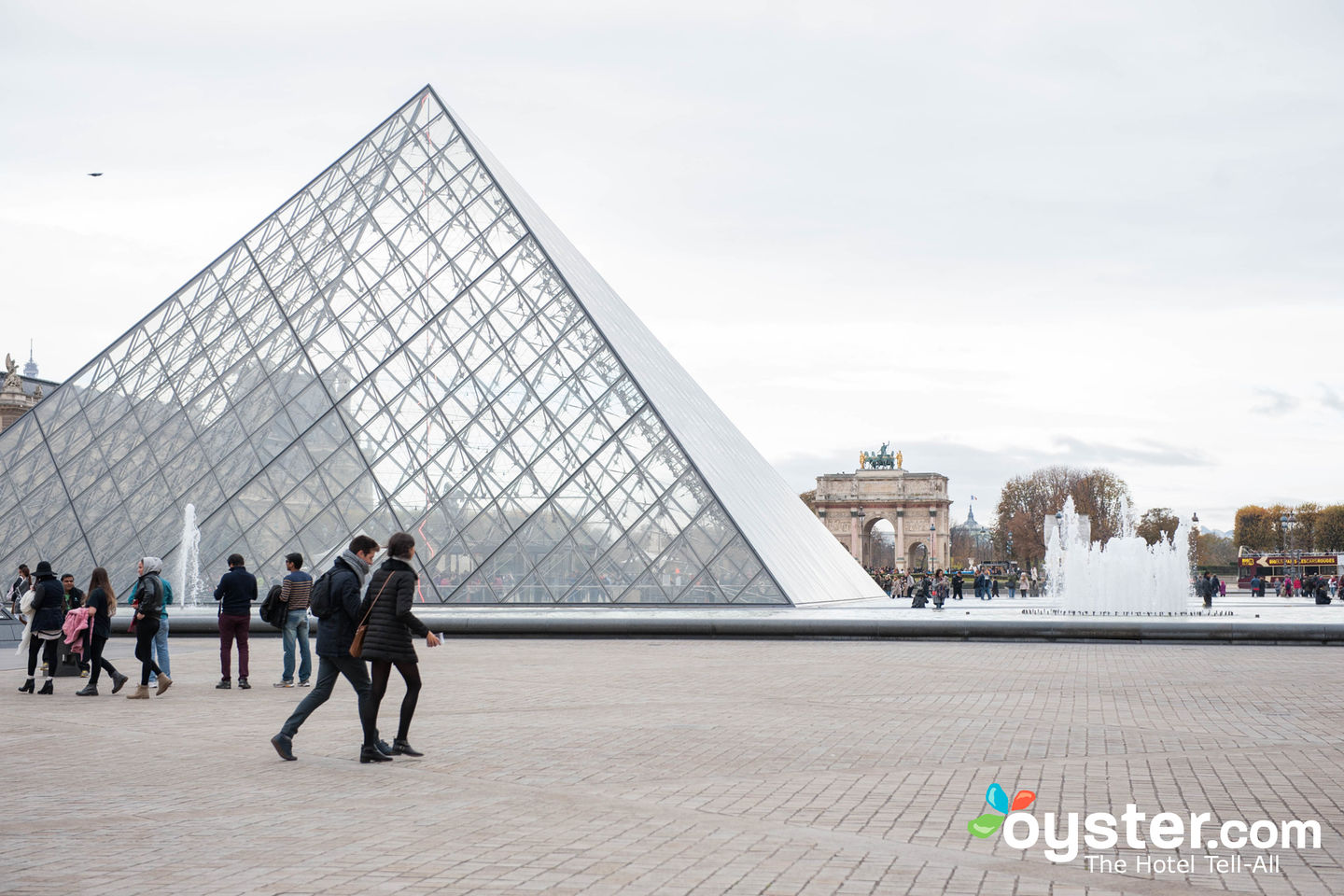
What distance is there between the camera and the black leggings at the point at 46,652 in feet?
34.4

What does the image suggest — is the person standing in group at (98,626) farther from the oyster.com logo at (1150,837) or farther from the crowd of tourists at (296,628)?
the oyster.com logo at (1150,837)

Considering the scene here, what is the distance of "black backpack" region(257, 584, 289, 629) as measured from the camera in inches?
411

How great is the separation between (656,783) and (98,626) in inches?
251

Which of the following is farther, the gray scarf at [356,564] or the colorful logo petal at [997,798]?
the gray scarf at [356,564]

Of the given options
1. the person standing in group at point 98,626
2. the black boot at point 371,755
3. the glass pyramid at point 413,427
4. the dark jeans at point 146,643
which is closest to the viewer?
the black boot at point 371,755

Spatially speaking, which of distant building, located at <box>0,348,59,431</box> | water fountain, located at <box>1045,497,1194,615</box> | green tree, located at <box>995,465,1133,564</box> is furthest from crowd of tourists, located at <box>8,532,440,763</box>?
green tree, located at <box>995,465,1133,564</box>

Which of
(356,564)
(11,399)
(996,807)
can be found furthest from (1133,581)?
(11,399)

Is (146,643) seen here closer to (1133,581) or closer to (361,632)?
(361,632)

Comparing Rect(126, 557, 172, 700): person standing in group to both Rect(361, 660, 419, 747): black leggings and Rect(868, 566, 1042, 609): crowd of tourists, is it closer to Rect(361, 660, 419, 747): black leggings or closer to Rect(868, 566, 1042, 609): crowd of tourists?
Rect(361, 660, 419, 747): black leggings

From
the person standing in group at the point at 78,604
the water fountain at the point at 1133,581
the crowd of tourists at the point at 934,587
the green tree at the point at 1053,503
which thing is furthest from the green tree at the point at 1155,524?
the person standing in group at the point at 78,604

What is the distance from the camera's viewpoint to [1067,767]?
20.9 feet

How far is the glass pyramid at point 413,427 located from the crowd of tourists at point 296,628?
813 centimetres

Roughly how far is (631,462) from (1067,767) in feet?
52.3

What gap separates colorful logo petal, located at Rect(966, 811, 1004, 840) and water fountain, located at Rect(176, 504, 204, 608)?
1970 cm
